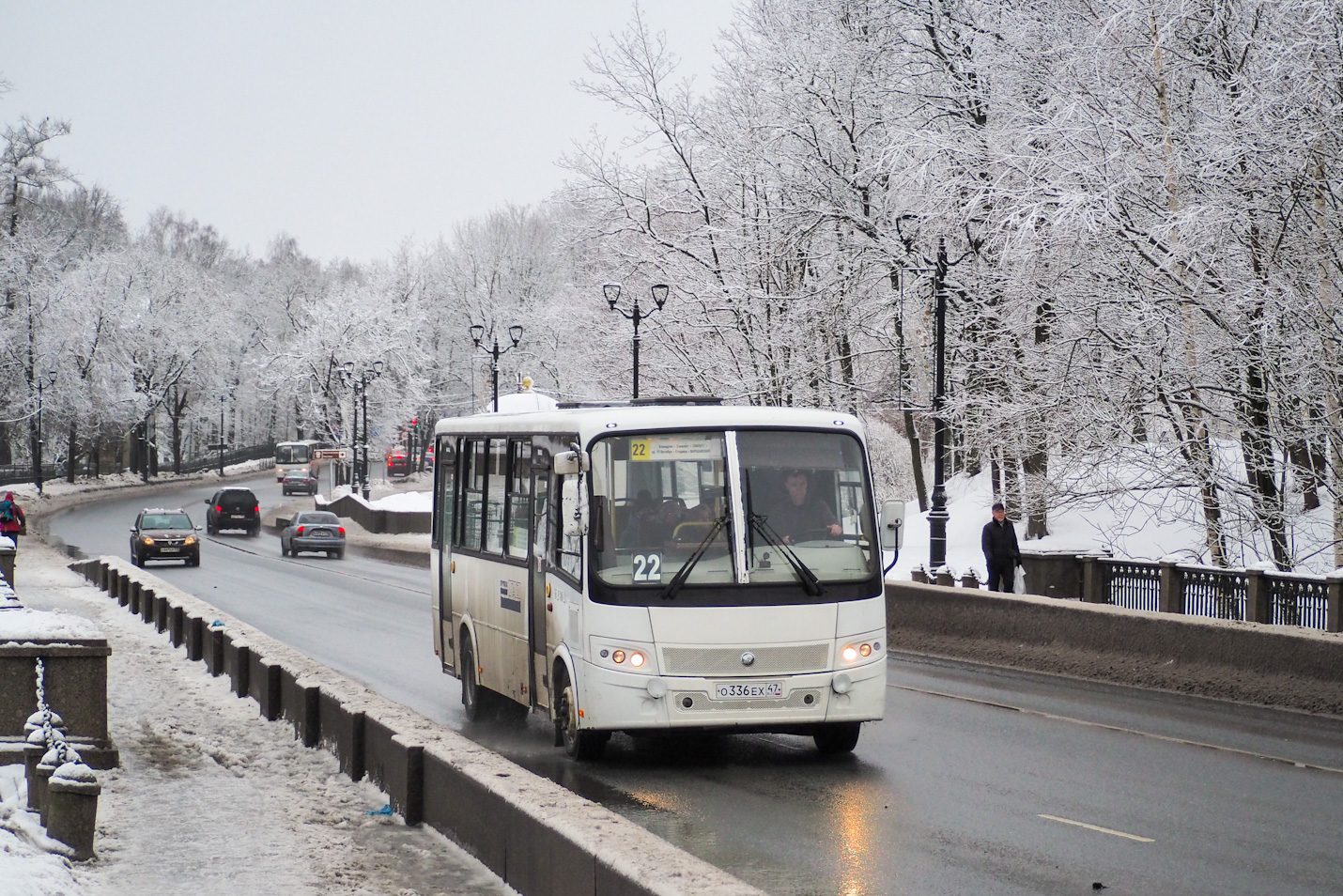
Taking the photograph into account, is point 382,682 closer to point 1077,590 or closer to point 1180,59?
point 1077,590

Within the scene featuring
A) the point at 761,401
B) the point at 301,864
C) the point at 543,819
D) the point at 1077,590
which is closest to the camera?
the point at 543,819

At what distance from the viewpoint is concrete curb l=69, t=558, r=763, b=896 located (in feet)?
19.8

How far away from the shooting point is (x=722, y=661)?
440 inches

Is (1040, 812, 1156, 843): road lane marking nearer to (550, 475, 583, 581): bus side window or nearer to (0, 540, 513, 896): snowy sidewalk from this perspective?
(0, 540, 513, 896): snowy sidewalk

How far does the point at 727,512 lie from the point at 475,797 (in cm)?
392

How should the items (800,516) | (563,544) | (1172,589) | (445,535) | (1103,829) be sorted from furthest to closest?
1. (1172,589)
2. (445,535)
3. (563,544)
4. (800,516)
5. (1103,829)

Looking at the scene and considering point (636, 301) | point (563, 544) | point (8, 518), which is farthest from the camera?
point (8, 518)

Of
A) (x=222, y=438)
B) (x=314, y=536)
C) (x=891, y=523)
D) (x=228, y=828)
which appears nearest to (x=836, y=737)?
(x=891, y=523)

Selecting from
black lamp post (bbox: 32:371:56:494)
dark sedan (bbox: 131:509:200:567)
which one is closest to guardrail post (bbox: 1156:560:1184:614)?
dark sedan (bbox: 131:509:200:567)

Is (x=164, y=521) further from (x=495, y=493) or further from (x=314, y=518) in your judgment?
(x=495, y=493)

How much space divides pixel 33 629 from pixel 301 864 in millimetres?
3719

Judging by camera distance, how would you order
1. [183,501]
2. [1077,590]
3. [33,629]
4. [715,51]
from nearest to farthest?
[33,629] → [1077,590] → [715,51] → [183,501]

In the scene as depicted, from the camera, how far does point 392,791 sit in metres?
9.73

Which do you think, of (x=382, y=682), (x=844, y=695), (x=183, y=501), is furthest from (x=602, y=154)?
(x=183, y=501)
